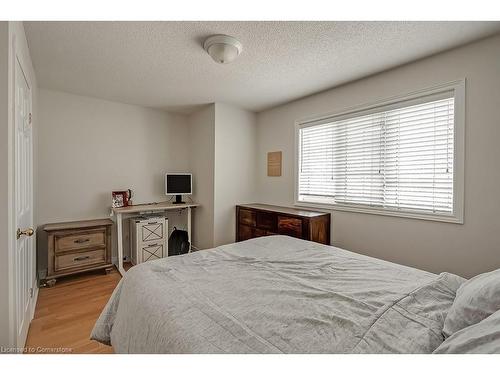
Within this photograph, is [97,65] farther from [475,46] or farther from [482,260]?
[482,260]

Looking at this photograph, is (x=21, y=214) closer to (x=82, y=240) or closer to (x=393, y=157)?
(x=82, y=240)

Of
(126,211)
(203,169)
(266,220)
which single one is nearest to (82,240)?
(126,211)

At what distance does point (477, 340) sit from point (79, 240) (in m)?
3.62

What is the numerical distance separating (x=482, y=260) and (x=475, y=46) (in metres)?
1.72

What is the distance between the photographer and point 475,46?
1.97 m

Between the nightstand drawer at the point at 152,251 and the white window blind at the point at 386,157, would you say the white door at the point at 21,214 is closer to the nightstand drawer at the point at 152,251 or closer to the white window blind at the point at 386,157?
the nightstand drawer at the point at 152,251

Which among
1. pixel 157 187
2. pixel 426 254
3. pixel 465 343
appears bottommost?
pixel 426 254

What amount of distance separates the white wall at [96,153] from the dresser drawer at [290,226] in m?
2.11

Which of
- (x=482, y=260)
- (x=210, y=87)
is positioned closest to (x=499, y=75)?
(x=482, y=260)

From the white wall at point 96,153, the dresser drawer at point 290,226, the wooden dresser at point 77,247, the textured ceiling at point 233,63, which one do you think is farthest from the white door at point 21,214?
the dresser drawer at point 290,226

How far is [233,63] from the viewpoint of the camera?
2.38m

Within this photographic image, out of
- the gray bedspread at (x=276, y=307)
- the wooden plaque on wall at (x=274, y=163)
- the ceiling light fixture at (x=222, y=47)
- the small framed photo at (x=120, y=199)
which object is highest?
the ceiling light fixture at (x=222, y=47)

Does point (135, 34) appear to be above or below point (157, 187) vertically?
above

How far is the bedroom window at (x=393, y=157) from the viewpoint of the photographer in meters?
2.15
